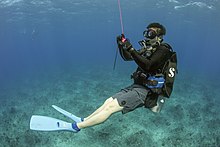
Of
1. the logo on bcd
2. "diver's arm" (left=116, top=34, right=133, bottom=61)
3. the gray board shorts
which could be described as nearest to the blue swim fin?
the gray board shorts

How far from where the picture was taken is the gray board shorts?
565cm

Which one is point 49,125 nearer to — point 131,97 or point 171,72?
point 131,97

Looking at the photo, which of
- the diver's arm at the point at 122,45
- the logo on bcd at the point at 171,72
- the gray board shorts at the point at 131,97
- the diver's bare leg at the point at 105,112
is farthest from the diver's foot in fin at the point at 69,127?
the logo on bcd at the point at 171,72

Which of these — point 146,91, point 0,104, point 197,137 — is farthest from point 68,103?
point 146,91

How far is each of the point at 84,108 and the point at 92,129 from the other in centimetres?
277

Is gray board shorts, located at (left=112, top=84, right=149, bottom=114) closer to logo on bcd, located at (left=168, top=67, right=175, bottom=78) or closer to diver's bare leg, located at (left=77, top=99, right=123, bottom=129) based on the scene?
diver's bare leg, located at (left=77, top=99, right=123, bottom=129)

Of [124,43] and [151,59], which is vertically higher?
[124,43]

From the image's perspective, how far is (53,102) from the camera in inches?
686

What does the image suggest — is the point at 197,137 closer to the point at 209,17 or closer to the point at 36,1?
the point at 36,1

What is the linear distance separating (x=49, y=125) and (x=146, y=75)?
254cm

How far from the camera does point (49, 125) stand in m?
6.09

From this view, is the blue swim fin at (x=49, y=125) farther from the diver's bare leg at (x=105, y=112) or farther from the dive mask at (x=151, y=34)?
the dive mask at (x=151, y=34)

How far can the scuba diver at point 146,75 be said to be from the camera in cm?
528

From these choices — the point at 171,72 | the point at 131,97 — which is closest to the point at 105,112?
the point at 131,97
